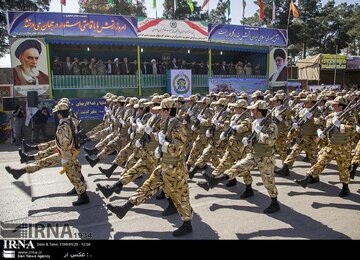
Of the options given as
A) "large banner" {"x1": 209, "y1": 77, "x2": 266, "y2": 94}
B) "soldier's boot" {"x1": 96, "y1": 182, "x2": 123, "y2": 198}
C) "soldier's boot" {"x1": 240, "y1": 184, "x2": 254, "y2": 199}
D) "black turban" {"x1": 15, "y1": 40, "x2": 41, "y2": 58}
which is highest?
"black turban" {"x1": 15, "y1": 40, "x2": 41, "y2": 58}

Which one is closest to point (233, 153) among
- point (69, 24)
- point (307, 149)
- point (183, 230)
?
point (307, 149)

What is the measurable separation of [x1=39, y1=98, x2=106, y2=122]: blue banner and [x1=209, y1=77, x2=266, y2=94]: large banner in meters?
6.19

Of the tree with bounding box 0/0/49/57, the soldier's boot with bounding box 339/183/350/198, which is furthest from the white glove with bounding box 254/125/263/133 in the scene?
the tree with bounding box 0/0/49/57

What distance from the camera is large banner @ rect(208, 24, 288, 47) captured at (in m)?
18.3

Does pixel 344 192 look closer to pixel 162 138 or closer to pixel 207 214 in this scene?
pixel 207 214

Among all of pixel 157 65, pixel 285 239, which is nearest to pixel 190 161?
pixel 285 239

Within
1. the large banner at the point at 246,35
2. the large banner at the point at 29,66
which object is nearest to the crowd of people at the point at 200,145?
the large banner at the point at 29,66

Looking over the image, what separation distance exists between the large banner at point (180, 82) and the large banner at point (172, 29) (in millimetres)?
1834

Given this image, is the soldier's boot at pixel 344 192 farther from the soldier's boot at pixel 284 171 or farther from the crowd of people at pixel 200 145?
the soldier's boot at pixel 284 171

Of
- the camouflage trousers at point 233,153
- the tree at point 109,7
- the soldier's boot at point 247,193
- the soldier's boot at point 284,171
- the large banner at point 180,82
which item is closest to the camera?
the soldier's boot at point 247,193

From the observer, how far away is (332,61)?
26.9 metres

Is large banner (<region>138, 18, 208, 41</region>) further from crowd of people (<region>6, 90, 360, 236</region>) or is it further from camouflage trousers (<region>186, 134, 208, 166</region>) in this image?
camouflage trousers (<region>186, 134, 208, 166</region>)

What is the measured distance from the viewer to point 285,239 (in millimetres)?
4895

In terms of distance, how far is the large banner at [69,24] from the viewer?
45.6ft
